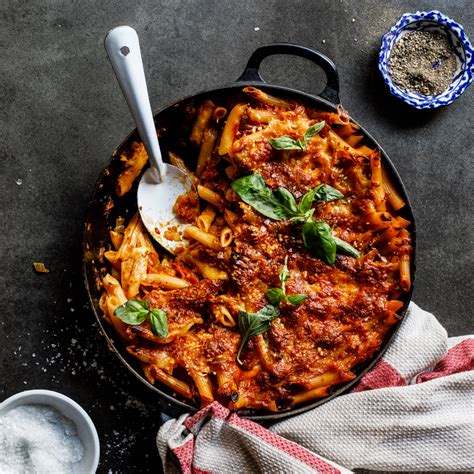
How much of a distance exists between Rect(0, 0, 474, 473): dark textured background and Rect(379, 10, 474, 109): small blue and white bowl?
0.09 m

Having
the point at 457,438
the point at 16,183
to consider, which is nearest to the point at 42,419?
the point at 16,183

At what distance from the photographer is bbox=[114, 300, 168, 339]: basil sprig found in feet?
9.29

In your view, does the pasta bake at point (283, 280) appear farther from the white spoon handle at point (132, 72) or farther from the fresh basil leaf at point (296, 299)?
the white spoon handle at point (132, 72)

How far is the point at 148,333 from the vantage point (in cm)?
288

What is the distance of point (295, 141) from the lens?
2.87 meters

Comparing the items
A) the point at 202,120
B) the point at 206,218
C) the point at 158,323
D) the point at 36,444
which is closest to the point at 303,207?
the point at 206,218

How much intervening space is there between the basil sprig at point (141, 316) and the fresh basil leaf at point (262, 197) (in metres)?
0.59

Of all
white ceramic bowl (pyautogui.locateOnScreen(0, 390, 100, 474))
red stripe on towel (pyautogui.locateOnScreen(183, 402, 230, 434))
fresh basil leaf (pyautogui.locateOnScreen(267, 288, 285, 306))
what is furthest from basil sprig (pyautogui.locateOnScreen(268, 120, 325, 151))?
white ceramic bowl (pyautogui.locateOnScreen(0, 390, 100, 474))

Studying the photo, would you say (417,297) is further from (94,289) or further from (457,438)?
(94,289)

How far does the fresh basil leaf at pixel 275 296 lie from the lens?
2.83m

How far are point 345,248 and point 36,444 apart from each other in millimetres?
1594

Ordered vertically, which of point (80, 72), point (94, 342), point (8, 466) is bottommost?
point (8, 466)

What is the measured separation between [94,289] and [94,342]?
350 millimetres

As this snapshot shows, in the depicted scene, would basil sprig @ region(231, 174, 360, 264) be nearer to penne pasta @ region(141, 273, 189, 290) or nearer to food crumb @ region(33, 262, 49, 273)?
penne pasta @ region(141, 273, 189, 290)
